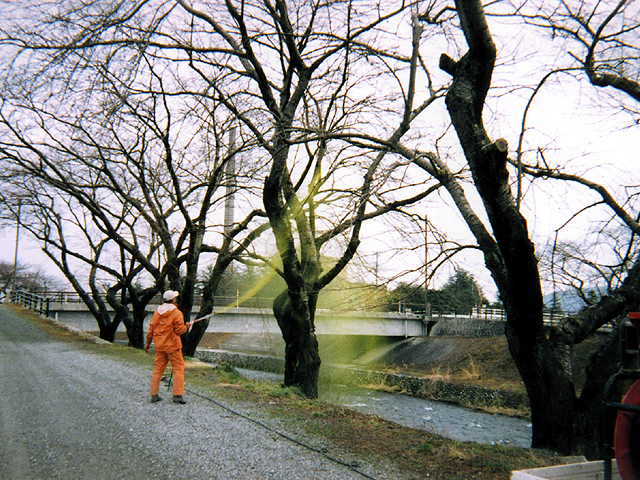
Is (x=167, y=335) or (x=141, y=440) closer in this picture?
(x=141, y=440)

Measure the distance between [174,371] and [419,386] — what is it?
707 inches

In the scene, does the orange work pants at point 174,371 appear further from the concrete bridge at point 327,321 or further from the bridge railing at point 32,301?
the bridge railing at point 32,301

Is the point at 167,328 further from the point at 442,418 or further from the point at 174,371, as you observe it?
the point at 442,418

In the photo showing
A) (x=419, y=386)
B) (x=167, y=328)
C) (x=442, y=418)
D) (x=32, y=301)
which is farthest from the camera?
(x=32, y=301)

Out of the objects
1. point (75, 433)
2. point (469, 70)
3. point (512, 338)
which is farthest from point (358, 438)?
point (469, 70)

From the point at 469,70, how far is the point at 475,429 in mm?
13227

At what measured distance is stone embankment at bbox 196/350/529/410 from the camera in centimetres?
2002

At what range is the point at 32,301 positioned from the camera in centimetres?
3550

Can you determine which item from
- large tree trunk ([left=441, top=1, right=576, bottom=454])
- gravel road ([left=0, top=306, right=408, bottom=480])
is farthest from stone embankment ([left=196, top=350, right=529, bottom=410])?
large tree trunk ([left=441, top=1, right=576, bottom=454])

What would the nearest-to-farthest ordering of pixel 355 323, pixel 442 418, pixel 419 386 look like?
pixel 442 418 → pixel 419 386 → pixel 355 323

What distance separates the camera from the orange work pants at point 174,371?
765 centimetres

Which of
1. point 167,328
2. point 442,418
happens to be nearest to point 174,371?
point 167,328

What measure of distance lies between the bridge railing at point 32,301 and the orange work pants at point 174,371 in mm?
26300

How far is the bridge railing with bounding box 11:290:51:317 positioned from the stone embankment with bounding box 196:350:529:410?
42.1ft
